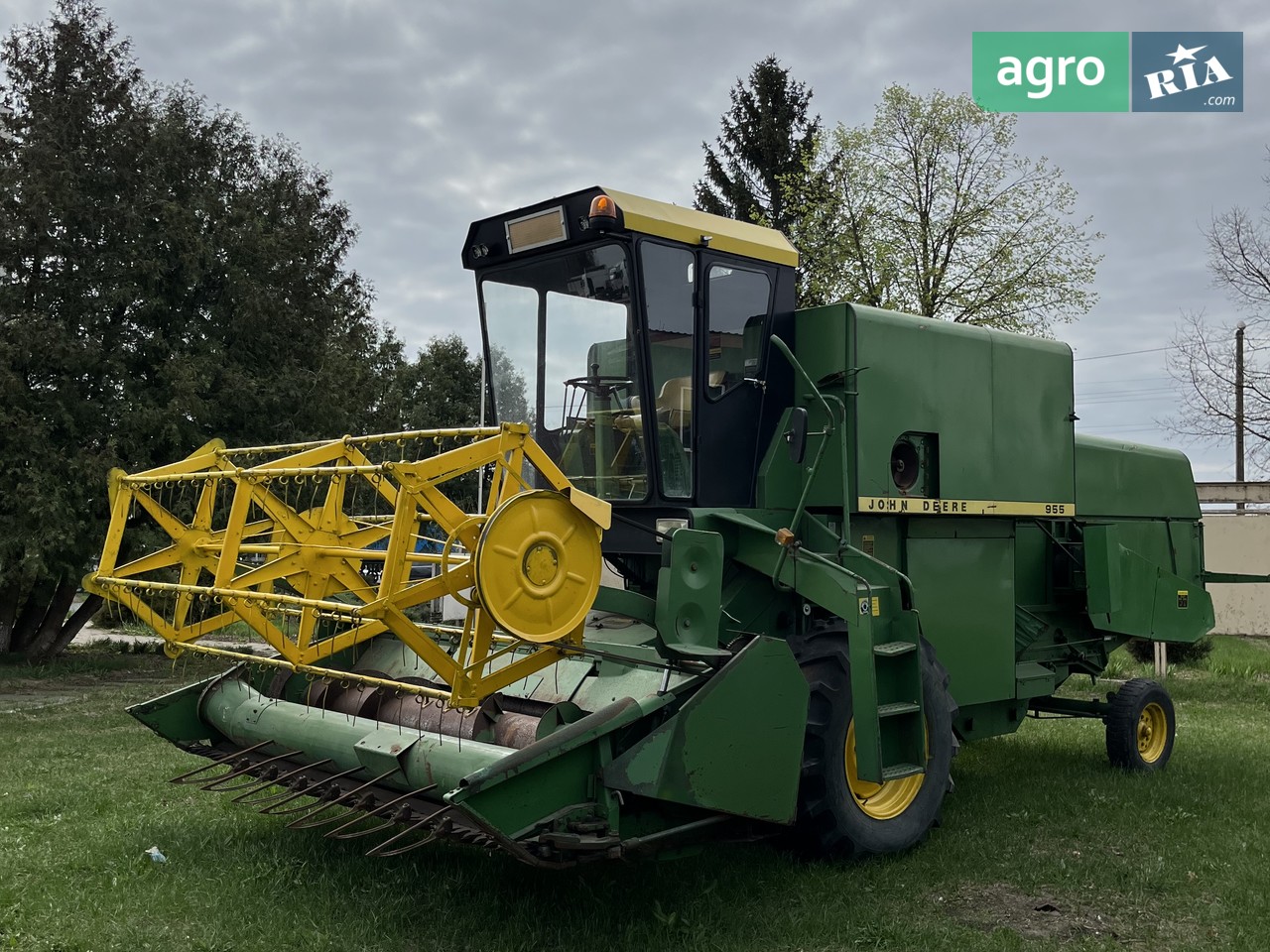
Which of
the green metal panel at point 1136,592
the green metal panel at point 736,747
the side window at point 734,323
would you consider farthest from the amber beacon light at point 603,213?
the green metal panel at point 1136,592

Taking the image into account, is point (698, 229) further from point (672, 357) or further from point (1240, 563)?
point (1240, 563)

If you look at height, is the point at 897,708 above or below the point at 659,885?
above

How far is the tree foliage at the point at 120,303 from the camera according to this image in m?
14.2

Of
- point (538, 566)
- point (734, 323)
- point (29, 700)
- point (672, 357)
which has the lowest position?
point (29, 700)

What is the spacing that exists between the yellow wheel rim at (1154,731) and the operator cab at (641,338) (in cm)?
425

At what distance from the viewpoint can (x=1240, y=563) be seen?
1905cm

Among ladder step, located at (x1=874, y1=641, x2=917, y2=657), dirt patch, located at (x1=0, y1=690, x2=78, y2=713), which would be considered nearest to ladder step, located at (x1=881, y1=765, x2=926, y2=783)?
ladder step, located at (x1=874, y1=641, x2=917, y2=657)

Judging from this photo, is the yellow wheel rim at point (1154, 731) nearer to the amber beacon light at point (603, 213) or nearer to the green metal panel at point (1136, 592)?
the green metal panel at point (1136, 592)

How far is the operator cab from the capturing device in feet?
20.8

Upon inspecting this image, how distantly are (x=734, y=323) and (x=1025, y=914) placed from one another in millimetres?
3390

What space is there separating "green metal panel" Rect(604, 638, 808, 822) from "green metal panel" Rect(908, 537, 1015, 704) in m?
2.15

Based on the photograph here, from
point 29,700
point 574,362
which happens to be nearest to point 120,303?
point 29,700

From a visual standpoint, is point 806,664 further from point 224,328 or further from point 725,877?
point 224,328

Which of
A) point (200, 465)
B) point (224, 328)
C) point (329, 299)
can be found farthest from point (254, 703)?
point (329, 299)
